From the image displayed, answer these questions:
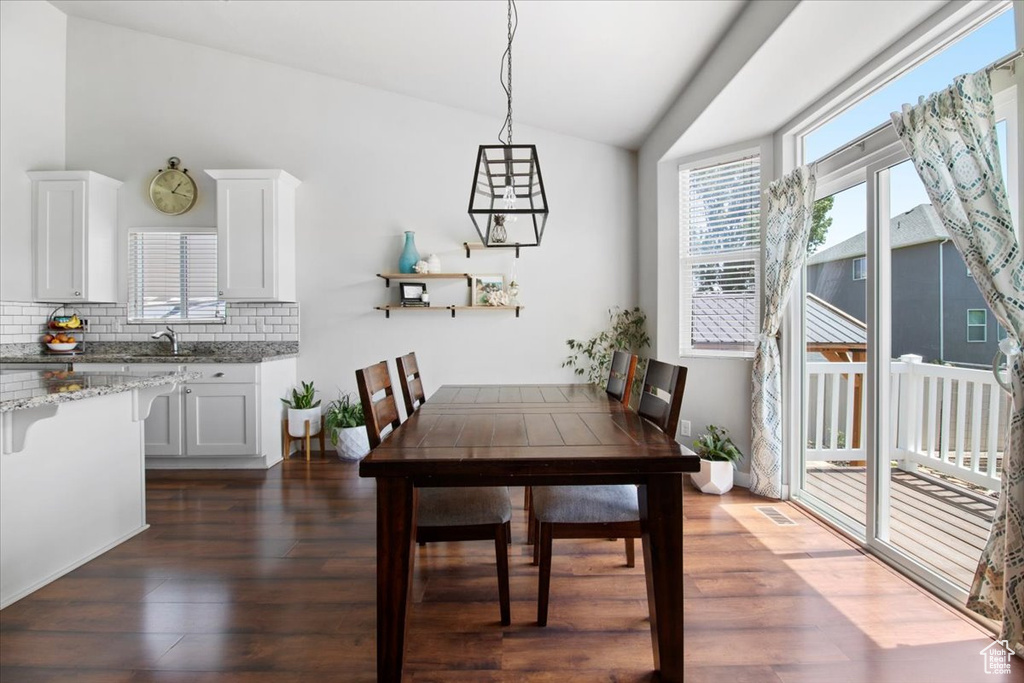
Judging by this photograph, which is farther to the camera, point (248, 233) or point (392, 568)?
point (248, 233)

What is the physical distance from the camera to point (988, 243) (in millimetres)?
1688

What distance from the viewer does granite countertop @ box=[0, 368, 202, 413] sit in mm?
1767

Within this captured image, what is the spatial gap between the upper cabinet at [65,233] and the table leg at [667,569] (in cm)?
475

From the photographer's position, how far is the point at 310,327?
434 centimetres

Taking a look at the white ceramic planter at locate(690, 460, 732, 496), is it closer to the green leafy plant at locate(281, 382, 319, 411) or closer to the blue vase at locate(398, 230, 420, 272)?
the blue vase at locate(398, 230, 420, 272)

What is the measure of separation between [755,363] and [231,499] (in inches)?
141

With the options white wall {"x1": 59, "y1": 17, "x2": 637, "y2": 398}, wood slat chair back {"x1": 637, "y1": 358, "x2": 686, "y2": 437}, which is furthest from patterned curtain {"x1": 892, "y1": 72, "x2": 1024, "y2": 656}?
white wall {"x1": 59, "y1": 17, "x2": 637, "y2": 398}

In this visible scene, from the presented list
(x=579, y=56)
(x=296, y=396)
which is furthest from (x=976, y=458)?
(x=296, y=396)

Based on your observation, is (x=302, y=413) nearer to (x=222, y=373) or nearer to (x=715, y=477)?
(x=222, y=373)

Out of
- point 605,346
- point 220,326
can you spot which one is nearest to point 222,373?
point 220,326

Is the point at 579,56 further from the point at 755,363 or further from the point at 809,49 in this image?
the point at 755,363

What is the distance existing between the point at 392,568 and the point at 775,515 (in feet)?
7.98

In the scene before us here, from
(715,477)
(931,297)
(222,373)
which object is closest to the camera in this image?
(931,297)

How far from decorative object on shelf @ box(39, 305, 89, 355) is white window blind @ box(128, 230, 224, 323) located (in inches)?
16.7
